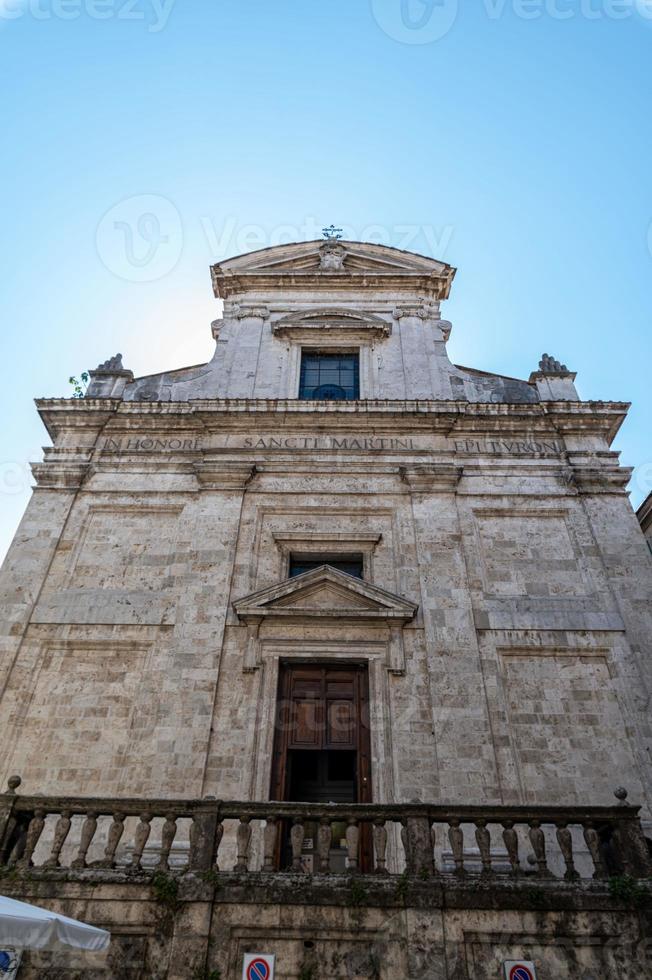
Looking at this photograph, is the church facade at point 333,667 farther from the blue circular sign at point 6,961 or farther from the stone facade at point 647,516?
the stone facade at point 647,516

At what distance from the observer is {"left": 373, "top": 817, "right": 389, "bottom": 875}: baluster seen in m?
7.14

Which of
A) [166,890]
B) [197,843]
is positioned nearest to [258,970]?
[166,890]

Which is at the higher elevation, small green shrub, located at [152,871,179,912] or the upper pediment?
the upper pediment

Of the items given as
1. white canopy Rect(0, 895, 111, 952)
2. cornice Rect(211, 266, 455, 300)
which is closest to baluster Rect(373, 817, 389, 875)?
white canopy Rect(0, 895, 111, 952)

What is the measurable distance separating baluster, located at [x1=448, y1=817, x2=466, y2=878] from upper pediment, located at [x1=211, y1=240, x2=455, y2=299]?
43.8 feet

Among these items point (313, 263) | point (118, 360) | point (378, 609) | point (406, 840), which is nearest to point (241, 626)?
point (378, 609)

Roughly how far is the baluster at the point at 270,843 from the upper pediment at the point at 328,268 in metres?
13.1

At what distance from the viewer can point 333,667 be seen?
11148 mm

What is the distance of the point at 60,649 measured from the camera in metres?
11.3

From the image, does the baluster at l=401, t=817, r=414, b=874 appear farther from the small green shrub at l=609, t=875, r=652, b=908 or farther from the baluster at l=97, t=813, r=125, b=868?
the baluster at l=97, t=813, r=125, b=868

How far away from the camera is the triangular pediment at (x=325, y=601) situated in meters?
11.2

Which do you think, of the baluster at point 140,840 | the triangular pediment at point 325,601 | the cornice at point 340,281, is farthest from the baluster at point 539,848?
the cornice at point 340,281

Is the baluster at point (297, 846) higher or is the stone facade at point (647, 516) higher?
the stone facade at point (647, 516)

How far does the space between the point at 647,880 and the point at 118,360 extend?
14.4 metres
